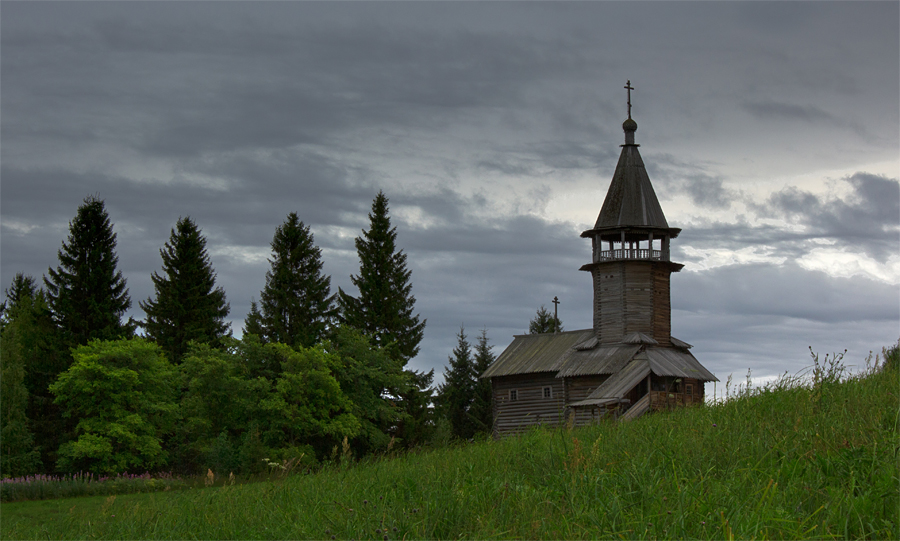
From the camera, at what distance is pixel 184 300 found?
50.3 m

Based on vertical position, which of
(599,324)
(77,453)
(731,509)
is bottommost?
(77,453)

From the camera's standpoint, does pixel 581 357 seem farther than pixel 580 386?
Yes

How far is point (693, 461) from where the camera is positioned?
8664mm

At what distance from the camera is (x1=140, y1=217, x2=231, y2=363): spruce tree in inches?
1945

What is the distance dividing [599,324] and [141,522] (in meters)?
37.7

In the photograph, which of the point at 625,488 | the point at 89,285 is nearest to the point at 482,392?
the point at 89,285

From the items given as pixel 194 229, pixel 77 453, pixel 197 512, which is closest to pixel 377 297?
pixel 194 229

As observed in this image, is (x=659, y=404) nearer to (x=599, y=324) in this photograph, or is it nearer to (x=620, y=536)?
(x=599, y=324)

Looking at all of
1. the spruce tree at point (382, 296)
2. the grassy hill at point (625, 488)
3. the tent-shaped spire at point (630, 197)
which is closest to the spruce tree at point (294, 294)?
the spruce tree at point (382, 296)

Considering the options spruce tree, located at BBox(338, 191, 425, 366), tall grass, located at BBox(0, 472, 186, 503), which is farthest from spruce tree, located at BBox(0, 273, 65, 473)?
spruce tree, located at BBox(338, 191, 425, 366)

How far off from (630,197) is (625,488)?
3805 centimetres

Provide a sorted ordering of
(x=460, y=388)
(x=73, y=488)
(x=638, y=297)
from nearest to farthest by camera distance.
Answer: (x=73, y=488) < (x=638, y=297) < (x=460, y=388)

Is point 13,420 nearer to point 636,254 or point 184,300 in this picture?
point 184,300

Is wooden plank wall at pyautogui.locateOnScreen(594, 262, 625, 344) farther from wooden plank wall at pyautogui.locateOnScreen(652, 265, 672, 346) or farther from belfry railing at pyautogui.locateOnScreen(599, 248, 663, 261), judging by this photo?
wooden plank wall at pyautogui.locateOnScreen(652, 265, 672, 346)
